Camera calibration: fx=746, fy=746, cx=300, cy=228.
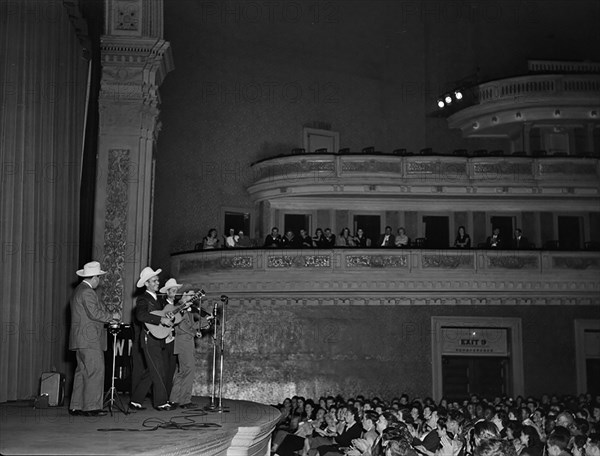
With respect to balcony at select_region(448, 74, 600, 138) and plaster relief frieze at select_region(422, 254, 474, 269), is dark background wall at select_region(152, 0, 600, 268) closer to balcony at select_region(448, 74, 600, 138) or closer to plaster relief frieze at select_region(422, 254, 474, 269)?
balcony at select_region(448, 74, 600, 138)

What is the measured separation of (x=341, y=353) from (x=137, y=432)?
13135 millimetres

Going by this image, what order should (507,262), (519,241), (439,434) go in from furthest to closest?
(519,241) < (507,262) < (439,434)

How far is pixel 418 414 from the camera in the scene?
1152 cm

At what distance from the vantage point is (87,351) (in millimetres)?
8148

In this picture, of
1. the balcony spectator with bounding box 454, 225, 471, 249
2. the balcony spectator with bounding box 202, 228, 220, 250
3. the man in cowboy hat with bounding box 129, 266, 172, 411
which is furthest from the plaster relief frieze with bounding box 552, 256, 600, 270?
the man in cowboy hat with bounding box 129, 266, 172, 411

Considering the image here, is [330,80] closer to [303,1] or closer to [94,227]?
[303,1]

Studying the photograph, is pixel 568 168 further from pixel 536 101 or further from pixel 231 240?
pixel 231 240

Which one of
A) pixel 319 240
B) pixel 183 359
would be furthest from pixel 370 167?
pixel 183 359

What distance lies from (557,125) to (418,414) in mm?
14698

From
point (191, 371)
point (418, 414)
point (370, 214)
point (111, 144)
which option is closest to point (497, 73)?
point (370, 214)

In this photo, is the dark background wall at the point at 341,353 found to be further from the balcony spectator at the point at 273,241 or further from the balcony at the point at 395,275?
the balcony spectator at the point at 273,241

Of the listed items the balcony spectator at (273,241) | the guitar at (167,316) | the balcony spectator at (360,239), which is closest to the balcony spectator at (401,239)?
the balcony spectator at (360,239)

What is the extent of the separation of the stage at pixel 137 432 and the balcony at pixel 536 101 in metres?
16.6

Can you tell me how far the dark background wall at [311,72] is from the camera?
2222 centimetres
